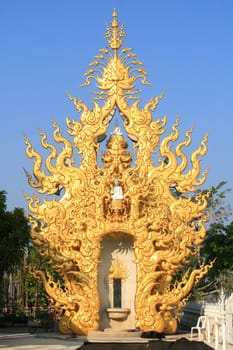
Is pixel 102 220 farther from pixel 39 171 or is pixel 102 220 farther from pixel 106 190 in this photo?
pixel 39 171

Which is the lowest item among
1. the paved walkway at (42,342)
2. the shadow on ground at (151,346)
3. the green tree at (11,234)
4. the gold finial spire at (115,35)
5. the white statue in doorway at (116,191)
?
the paved walkway at (42,342)

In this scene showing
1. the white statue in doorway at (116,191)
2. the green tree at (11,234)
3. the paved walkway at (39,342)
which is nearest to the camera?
the paved walkway at (39,342)

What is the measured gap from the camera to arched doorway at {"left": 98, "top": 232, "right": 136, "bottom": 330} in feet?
49.9

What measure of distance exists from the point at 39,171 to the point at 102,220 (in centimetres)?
195

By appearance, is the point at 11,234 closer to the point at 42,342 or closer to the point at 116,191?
the point at 116,191

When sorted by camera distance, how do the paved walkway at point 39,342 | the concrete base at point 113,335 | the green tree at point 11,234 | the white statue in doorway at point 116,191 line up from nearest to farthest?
the paved walkway at point 39,342
the concrete base at point 113,335
the white statue in doorway at point 116,191
the green tree at point 11,234

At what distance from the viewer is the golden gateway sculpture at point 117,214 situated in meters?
14.8

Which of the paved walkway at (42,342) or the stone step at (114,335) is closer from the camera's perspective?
the paved walkway at (42,342)

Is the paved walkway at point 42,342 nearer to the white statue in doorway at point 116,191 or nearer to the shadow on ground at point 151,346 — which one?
the white statue in doorway at point 116,191

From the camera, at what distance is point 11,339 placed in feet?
46.2

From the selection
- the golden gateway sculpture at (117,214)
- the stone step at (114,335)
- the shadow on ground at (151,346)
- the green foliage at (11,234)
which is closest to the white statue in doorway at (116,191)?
the golden gateway sculpture at (117,214)

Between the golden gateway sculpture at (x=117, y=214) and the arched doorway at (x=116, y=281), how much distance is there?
44cm

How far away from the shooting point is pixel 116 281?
605 inches

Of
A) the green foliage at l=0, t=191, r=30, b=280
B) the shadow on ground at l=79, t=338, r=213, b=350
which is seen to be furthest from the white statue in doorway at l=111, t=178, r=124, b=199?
the shadow on ground at l=79, t=338, r=213, b=350
